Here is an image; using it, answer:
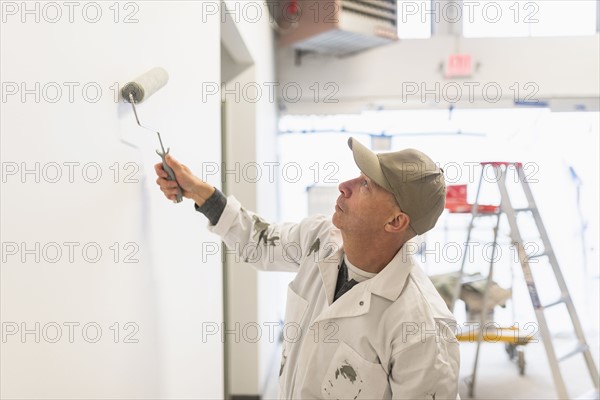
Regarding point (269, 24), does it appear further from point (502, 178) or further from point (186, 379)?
point (186, 379)

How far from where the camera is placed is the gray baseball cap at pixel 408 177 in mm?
1243

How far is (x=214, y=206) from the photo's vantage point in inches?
58.1

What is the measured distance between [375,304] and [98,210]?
0.66 metres

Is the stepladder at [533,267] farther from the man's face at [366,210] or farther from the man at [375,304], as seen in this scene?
the man's face at [366,210]

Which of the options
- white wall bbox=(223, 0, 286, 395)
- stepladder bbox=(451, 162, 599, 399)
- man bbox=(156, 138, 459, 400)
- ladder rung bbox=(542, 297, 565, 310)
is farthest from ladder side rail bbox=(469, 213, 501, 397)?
man bbox=(156, 138, 459, 400)

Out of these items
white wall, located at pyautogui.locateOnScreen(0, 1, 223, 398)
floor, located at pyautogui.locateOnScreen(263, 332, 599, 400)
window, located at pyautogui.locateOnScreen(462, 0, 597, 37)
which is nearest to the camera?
white wall, located at pyautogui.locateOnScreen(0, 1, 223, 398)

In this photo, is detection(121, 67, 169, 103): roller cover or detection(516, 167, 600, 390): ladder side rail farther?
detection(516, 167, 600, 390): ladder side rail

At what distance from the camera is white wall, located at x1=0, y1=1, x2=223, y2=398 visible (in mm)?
774

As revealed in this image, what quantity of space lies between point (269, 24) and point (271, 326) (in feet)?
6.77

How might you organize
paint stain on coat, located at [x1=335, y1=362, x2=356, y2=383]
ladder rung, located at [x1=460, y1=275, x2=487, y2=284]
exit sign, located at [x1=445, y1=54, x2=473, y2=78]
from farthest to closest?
exit sign, located at [x1=445, y1=54, x2=473, y2=78] → ladder rung, located at [x1=460, y1=275, x2=487, y2=284] → paint stain on coat, located at [x1=335, y1=362, x2=356, y2=383]

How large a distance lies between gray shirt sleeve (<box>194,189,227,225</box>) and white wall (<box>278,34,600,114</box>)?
263 cm

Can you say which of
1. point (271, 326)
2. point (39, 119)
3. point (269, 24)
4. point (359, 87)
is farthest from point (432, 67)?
point (39, 119)

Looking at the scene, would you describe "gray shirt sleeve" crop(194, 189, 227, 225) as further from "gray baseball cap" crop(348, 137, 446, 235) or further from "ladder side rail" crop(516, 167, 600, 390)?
"ladder side rail" crop(516, 167, 600, 390)

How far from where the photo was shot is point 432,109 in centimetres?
398
